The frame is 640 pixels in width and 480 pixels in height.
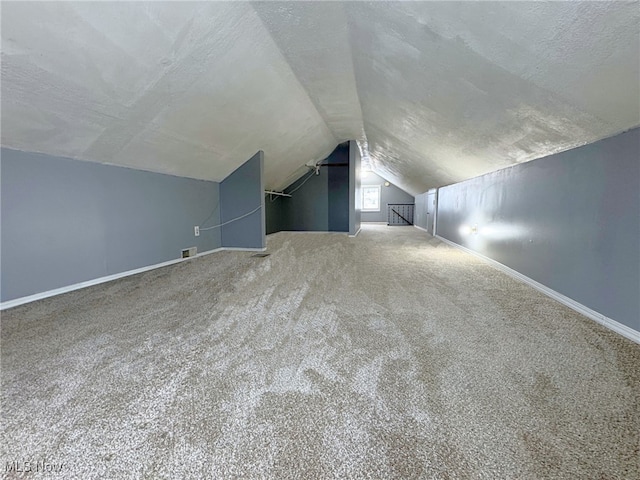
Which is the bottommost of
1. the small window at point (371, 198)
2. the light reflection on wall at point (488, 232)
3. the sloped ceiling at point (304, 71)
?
the light reflection on wall at point (488, 232)

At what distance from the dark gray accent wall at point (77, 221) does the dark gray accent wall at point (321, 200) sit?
5027 millimetres

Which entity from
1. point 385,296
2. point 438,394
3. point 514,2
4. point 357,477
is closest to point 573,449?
point 438,394

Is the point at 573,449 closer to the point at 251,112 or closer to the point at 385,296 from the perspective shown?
the point at 385,296

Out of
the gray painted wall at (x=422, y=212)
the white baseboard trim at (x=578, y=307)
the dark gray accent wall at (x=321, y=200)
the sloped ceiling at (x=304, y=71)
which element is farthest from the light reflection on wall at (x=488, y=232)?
the dark gray accent wall at (x=321, y=200)

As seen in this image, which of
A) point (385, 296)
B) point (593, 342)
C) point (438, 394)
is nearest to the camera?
point (438, 394)

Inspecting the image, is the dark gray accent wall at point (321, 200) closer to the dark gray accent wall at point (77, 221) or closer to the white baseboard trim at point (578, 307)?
the dark gray accent wall at point (77, 221)

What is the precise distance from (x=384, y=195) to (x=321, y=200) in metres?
3.99

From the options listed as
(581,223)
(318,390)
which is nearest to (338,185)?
(581,223)

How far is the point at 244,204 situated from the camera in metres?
4.79

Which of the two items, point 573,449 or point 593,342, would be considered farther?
point 593,342

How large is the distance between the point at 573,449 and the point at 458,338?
756 mm

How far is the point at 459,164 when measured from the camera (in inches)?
163

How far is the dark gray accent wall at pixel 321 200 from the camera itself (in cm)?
870

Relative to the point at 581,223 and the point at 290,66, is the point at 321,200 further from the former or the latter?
the point at 581,223
